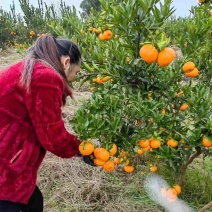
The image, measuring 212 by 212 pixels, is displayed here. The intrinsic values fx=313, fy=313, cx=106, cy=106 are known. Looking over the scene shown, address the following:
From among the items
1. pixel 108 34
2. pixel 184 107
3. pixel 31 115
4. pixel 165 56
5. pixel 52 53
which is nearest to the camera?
pixel 165 56

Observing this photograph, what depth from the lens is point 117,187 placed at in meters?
3.26

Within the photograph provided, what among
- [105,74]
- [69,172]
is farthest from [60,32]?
[69,172]

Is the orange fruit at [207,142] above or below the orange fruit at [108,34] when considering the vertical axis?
below

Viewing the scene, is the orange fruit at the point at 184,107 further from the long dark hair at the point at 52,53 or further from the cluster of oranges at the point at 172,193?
the long dark hair at the point at 52,53

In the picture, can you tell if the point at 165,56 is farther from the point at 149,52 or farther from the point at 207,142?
the point at 207,142

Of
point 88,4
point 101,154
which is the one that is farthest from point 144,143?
point 88,4

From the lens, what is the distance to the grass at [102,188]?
9.78 feet

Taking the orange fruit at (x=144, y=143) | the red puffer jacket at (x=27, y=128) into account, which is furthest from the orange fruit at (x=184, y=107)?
the red puffer jacket at (x=27, y=128)

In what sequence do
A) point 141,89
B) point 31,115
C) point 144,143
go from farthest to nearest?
point 141,89, point 144,143, point 31,115

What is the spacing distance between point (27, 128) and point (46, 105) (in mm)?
200

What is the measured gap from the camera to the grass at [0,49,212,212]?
9.78ft

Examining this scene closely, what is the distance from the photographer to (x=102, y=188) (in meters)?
3.20

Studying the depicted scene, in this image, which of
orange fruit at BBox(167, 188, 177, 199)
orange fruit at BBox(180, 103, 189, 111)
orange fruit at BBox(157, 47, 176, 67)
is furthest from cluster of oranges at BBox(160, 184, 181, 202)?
orange fruit at BBox(157, 47, 176, 67)

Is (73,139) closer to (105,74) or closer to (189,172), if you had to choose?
(105,74)
